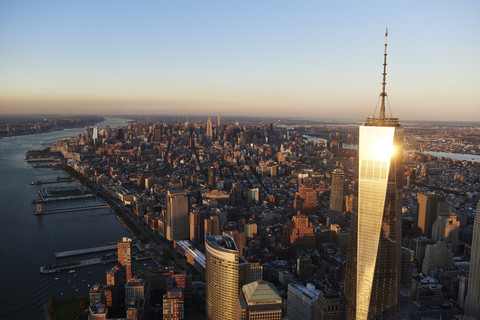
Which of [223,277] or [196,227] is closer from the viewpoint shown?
[223,277]

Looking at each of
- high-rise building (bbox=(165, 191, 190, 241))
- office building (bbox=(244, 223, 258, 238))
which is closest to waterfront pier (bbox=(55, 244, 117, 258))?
high-rise building (bbox=(165, 191, 190, 241))

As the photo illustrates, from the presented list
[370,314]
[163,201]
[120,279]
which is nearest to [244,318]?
[370,314]

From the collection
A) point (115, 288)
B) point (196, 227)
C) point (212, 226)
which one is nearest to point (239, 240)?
point (212, 226)

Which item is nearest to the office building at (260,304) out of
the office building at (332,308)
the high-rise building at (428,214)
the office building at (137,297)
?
the office building at (332,308)

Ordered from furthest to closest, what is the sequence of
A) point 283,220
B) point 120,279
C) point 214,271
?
point 283,220
point 120,279
point 214,271

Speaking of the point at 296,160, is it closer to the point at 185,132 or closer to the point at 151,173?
the point at 151,173

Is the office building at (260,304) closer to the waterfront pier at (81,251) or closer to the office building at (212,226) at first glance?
the office building at (212,226)

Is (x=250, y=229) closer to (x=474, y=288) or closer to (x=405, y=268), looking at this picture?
(x=405, y=268)
